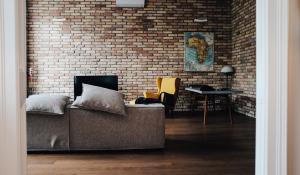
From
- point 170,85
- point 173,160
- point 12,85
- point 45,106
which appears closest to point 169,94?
point 170,85

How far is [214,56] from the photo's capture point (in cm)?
770

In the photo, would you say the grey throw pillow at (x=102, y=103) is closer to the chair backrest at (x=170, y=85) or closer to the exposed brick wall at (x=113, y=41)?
the chair backrest at (x=170, y=85)

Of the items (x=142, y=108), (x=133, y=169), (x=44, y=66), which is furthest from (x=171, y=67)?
(x=133, y=169)

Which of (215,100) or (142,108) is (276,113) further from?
(215,100)

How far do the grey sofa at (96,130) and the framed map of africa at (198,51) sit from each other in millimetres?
4102

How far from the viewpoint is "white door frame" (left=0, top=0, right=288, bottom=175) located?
1.34 m

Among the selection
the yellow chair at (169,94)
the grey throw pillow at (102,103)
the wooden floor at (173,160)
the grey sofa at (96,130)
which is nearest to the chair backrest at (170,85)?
the yellow chair at (169,94)

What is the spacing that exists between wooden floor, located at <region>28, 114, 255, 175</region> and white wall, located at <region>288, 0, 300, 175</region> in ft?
4.37

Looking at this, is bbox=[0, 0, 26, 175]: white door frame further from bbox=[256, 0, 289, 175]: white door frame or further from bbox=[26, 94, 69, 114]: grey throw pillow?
bbox=[26, 94, 69, 114]: grey throw pillow

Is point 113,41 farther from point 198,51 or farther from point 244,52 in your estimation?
point 244,52

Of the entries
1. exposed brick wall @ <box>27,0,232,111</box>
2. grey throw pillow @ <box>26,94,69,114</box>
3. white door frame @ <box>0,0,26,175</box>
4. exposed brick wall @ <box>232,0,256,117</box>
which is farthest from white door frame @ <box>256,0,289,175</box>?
exposed brick wall @ <box>27,0,232,111</box>

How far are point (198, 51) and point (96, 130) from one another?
4638 mm

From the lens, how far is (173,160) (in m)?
3.28

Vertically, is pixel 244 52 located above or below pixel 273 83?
above
